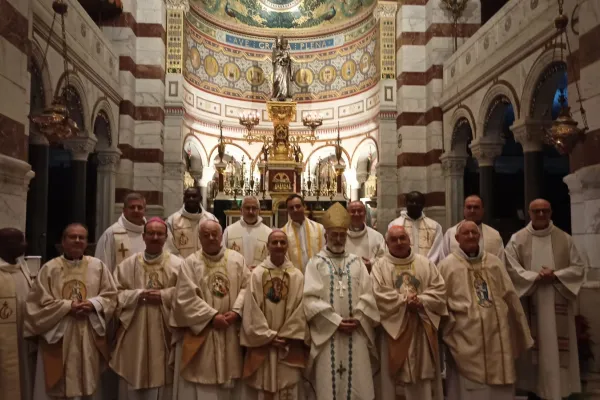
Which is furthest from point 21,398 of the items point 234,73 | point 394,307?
point 234,73

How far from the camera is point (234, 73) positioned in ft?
61.8

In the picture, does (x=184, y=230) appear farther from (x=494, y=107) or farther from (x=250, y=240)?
(x=494, y=107)

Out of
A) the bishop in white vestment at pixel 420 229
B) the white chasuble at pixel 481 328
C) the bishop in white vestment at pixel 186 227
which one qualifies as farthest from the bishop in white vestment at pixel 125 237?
the white chasuble at pixel 481 328

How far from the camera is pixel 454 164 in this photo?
13359mm

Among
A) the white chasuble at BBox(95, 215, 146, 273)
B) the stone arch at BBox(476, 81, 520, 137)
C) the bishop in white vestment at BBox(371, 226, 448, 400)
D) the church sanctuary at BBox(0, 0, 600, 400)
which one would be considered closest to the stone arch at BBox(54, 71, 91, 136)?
the church sanctuary at BBox(0, 0, 600, 400)

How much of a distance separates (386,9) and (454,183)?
5.73 meters

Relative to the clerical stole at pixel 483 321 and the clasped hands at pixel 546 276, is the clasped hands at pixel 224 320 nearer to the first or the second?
the clerical stole at pixel 483 321

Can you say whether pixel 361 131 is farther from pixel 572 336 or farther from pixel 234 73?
pixel 572 336

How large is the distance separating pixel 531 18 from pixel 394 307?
6880mm

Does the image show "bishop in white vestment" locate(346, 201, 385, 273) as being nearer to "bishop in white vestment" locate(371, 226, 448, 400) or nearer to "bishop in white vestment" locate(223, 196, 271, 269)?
"bishop in white vestment" locate(223, 196, 271, 269)

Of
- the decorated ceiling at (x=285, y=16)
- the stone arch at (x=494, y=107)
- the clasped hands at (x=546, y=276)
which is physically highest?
the decorated ceiling at (x=285, y=16)

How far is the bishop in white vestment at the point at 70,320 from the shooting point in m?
4.52

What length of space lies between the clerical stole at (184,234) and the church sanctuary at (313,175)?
0.08ft

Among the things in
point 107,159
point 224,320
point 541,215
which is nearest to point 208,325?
point 224,320
